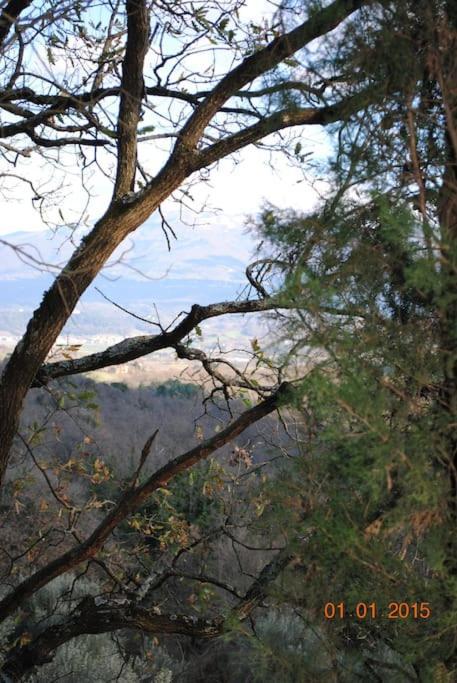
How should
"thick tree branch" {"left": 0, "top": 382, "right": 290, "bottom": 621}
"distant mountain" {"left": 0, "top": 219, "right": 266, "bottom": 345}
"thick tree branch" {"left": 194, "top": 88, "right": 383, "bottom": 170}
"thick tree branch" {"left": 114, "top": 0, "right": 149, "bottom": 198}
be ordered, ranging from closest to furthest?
"thick tree branch" {"left": 194, "top": 88, "right": 383, "bottom": 170}
"thick tree branch" {"left": 0, "top": 382, "right": 290, "bottom": 621}
"thick tree branch" {"left": 114, "top": 0, "right": 149, "bottom": 198}
"distant mountain" {"left": 0, "top": 219, "right": 266, "bottom": 345}

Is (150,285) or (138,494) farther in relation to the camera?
(150,285)

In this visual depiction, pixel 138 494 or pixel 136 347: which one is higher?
pixel 136 347

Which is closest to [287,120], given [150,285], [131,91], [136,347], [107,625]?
[131,91]

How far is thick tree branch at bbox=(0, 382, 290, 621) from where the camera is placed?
292 cm

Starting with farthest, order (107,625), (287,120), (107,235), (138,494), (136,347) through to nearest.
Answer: (136,347) < (107,625) < (138,494) < (107,235) < (287,120)

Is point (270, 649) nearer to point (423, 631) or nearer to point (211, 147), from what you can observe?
point (423, 631)
